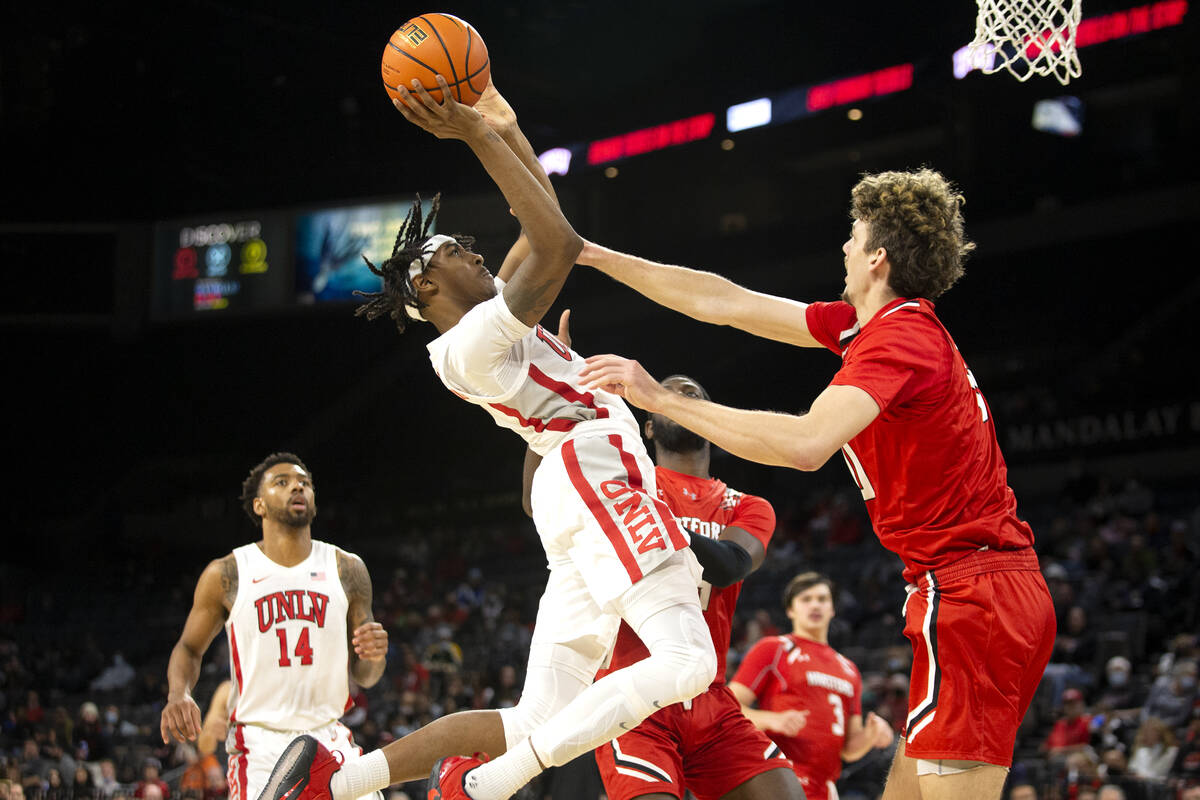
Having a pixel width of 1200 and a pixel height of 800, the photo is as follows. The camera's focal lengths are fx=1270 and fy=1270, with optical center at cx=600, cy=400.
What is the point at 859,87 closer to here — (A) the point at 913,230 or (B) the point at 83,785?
(B) the point at 83,785

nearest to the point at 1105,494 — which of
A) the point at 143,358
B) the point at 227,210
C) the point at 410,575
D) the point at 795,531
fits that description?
the point at 795,531

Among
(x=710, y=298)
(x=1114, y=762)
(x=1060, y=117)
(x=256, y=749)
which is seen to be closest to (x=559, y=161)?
(x=1060, y=117)

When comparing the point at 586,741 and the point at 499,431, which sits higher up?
the point at 499,431

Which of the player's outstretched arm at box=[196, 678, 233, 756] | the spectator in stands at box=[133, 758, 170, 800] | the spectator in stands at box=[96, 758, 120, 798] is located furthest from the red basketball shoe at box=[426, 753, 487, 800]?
the spectator in stands at box=[96, 758, 120, 798]

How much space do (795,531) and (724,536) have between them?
13772mm

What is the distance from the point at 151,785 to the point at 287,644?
691 cm

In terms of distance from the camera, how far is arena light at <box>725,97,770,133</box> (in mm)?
20688

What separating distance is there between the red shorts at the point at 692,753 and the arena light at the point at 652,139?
17.7 m

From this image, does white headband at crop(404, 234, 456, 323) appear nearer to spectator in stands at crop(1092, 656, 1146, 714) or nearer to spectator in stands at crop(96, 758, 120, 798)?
spectator in stands at crop(1092, 656, 1146, 714)

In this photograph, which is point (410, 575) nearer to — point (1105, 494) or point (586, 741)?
point (1105, 494)

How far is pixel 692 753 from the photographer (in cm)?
450

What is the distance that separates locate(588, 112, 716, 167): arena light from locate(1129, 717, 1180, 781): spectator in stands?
14.0 metres

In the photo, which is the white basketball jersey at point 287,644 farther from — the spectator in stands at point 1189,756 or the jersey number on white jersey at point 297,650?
the spectator in stands at point 1189,756

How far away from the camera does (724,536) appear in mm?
4797
